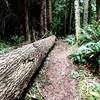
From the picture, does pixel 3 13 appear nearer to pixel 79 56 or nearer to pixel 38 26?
pixel 38 26

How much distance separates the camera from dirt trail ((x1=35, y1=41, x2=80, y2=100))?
16.3 feet

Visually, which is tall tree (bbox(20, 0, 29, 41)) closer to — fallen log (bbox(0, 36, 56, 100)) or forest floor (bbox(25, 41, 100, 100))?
forest floor (bbox(25, 41, 100, 100))

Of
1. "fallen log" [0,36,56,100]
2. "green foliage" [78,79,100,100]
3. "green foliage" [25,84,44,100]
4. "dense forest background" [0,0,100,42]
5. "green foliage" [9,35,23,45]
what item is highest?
"dense forest background" [0,0,100,42]

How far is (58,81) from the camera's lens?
577 centimetres

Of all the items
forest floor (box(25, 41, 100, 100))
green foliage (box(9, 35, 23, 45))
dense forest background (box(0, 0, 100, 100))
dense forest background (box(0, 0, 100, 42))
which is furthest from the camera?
green foliage (box(9, 35, 23, 45))

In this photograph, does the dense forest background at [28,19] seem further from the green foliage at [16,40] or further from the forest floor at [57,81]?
the forest floor at [57,81]

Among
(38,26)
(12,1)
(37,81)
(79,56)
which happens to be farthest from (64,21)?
(37,81)

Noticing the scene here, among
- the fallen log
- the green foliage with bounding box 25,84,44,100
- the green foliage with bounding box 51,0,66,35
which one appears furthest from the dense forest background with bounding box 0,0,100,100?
the green foliage with bounding box 51,0,66,35

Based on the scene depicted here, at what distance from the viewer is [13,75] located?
13.3 ft

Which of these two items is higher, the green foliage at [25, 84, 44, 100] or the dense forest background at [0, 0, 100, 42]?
the dense forest background at [0, 0, 100, 42]

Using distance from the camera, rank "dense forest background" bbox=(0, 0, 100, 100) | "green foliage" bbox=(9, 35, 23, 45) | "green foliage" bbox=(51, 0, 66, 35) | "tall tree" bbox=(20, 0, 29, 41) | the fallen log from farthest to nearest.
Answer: "green foliage" bbox=(51, 0, 66, 35) → "green foliage" bbox=(9, 35, 23, 45) → "tall tree" bbox=(20, 0, 29, 41) → "dense forest background" bbox=(0, 0, 100, 100) → the fallen log

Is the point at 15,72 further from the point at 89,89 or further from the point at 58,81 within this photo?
the point at 89,89

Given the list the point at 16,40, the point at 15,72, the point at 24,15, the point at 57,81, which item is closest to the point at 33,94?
the point at 15,72

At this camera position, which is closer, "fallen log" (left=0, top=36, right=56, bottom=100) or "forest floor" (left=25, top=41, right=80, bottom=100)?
"fallen log" (left=0, top=36, right=56, bottom=100)
